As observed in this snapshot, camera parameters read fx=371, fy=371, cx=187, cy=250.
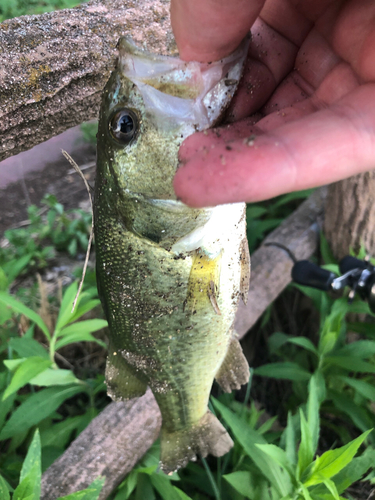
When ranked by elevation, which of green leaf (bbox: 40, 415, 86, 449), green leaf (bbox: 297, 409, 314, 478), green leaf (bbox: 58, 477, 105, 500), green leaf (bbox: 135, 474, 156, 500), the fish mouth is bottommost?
green leaf (bbox: 135, 474, 156, 500)

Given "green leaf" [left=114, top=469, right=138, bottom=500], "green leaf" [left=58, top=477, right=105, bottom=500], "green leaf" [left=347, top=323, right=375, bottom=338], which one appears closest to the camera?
"green leaf" [left=58, top=477, right=105, bottom=500]

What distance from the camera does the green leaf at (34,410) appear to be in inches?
62.1

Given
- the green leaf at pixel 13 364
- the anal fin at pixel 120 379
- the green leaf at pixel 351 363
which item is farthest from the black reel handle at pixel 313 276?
the green leaf at pixel 13 364

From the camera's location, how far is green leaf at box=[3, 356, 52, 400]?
1.46 meters

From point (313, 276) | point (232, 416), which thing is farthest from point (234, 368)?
point (313, 276)

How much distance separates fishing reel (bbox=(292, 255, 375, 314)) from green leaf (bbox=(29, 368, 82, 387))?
1323 mm

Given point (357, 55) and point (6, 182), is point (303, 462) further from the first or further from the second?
point (6, 182)

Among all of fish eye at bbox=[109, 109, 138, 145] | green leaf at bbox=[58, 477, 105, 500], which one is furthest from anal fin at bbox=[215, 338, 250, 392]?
fish eye at bbox=[109, 109, 138, 145]

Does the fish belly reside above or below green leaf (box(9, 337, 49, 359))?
above

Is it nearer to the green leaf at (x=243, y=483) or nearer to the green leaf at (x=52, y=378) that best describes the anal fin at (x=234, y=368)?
the green leaf at (x=243, y=483)

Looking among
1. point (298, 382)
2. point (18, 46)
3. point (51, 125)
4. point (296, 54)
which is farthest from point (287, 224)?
point (18, 46)

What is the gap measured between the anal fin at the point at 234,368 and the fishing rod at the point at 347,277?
77 centimetres

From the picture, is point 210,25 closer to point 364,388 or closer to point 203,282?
point 203,282

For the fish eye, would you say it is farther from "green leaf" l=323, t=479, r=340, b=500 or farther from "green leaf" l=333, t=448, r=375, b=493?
"green leaf" l=333, t=448, r=375, b=493
